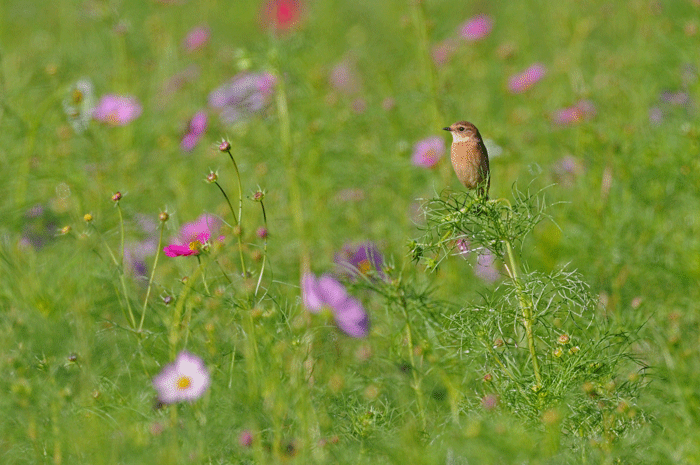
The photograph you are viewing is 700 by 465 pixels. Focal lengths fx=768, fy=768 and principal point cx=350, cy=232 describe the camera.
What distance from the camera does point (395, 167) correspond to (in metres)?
2.96

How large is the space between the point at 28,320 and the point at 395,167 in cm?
155

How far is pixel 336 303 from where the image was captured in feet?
4.97

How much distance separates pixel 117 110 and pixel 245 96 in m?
0.59

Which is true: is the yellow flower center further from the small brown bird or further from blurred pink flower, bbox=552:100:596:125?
blurred pink flower, bbox=552:100:596:125

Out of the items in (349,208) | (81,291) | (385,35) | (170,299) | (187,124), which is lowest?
(385,35)

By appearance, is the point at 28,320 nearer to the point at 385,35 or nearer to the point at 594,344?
the point at 594,344

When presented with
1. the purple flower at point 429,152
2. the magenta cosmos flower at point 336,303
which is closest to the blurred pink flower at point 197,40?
the purple flower at point 429,152

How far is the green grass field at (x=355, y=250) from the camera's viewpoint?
1.51 m

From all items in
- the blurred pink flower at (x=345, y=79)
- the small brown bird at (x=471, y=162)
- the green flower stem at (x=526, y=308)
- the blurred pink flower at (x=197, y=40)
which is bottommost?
the blurred pink flower at (x=345, y=79)

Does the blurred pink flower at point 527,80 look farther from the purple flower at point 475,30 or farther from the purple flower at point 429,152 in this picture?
the purple flower at point 429,152

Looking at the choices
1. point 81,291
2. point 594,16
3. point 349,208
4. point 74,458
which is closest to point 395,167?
point 349,208

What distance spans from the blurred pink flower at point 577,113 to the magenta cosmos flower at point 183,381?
1618 millimetres

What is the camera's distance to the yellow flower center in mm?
1416

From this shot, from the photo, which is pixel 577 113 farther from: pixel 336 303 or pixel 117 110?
pixel 117 110
